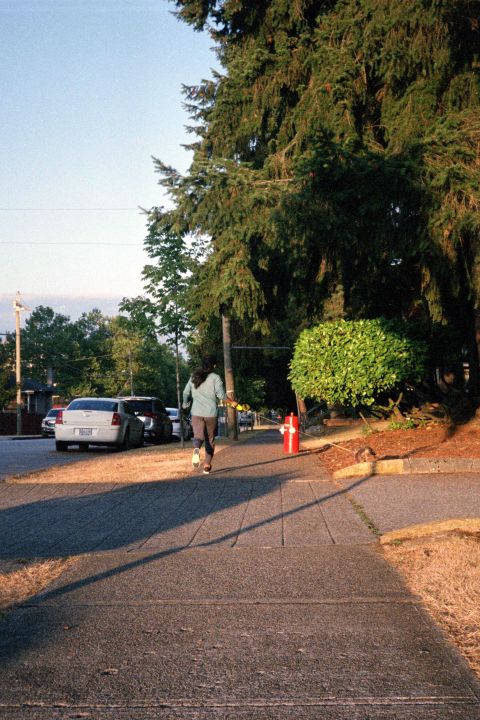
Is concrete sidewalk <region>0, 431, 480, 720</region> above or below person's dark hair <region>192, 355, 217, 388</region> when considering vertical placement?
below

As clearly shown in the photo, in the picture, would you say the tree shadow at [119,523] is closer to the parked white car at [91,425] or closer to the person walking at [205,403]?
the person walking at [205,403]

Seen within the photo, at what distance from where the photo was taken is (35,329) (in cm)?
11744

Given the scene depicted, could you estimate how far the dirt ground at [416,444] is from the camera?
14266 mm

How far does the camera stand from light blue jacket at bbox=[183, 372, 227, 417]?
14.3 meters

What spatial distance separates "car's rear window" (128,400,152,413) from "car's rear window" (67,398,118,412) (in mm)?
6253

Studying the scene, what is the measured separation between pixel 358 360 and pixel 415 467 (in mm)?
5273

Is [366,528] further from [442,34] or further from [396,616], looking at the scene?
[442,34]

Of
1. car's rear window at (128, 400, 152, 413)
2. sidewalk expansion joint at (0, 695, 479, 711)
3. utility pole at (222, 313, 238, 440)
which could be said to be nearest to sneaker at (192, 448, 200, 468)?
sidewalk expansion joint at (0, 695, 479, 711)

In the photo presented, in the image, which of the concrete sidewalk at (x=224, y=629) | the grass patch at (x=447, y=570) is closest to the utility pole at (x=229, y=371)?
the concrete sidewalk at (x=224, y=629)

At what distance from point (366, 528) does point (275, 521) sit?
3.41ft

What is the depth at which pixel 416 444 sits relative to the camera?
53.4 feet

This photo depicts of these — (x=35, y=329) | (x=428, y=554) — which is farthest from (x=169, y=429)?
(x=35, y=329)

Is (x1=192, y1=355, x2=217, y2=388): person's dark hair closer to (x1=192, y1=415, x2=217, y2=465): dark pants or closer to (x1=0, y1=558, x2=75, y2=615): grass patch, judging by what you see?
(x1=192, y1=415, x2=217, y2=465): dark pants

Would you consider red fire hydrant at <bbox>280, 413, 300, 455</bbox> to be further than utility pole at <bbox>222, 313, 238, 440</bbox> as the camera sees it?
No
